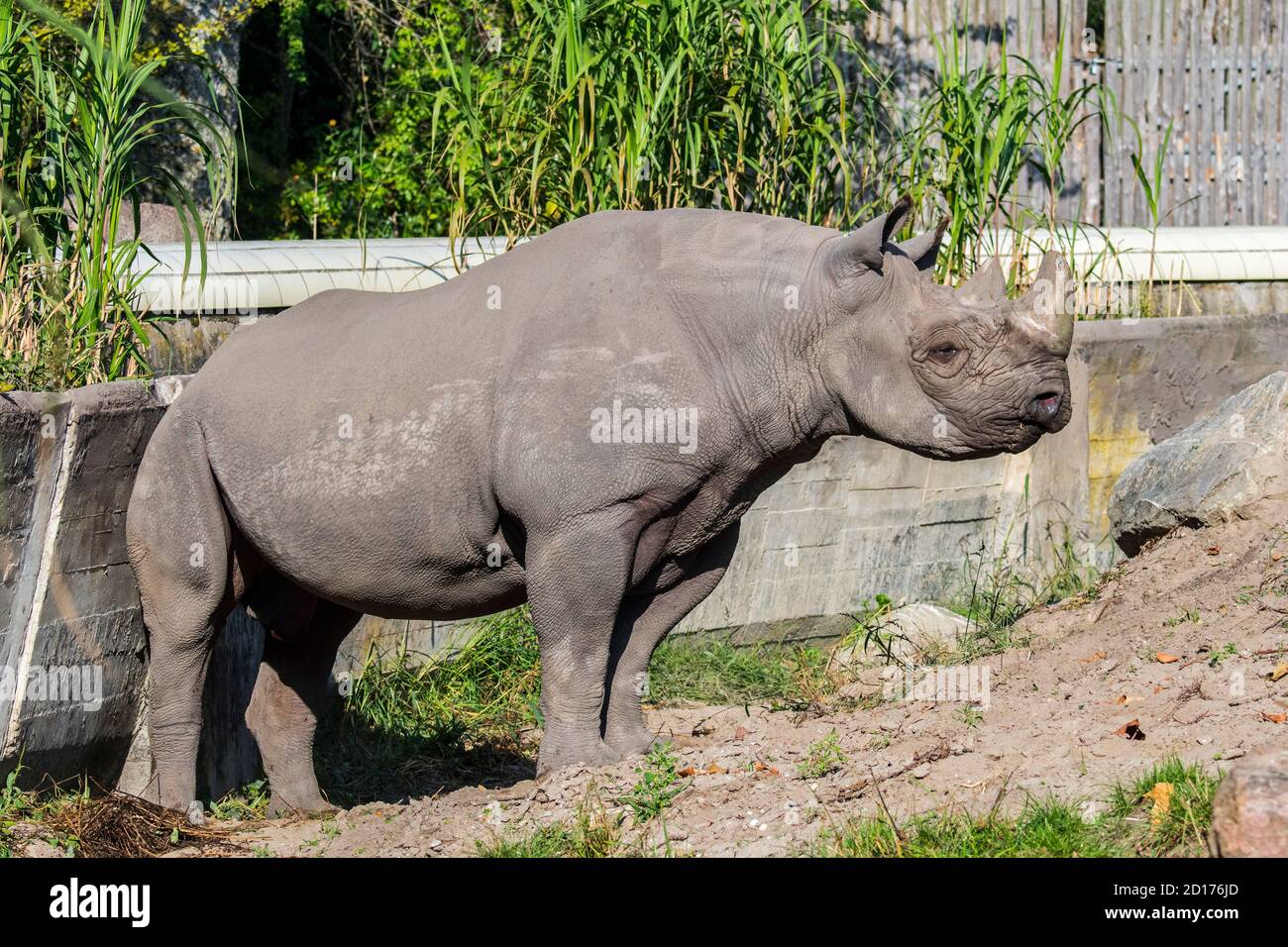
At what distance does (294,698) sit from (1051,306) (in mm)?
3203

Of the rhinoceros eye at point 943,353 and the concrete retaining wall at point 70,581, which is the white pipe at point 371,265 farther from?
the rhinoceros eye at point 943,353

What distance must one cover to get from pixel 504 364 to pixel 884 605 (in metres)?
3.38

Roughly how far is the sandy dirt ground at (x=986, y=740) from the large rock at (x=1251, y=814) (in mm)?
748

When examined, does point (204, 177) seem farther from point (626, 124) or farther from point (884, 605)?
point (884, 605)

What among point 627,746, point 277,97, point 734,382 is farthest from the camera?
point 277,97

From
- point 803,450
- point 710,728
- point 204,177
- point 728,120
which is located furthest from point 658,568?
point 204,177

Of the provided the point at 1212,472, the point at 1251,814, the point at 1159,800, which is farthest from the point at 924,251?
the point at 1212,472

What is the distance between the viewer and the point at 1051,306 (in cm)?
553

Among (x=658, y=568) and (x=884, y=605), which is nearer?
(x=658, y=568)

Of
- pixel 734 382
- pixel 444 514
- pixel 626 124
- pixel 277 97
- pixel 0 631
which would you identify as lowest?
pixel 0 631

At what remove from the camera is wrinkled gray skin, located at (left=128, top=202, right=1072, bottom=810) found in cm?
552

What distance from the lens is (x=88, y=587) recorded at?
611 centimetres

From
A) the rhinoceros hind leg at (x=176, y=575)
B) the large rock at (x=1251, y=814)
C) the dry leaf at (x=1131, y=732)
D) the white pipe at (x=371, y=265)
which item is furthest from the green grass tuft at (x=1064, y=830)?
the white pipe at (x=371, y=265)

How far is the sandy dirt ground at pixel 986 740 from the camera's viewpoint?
204 inches
